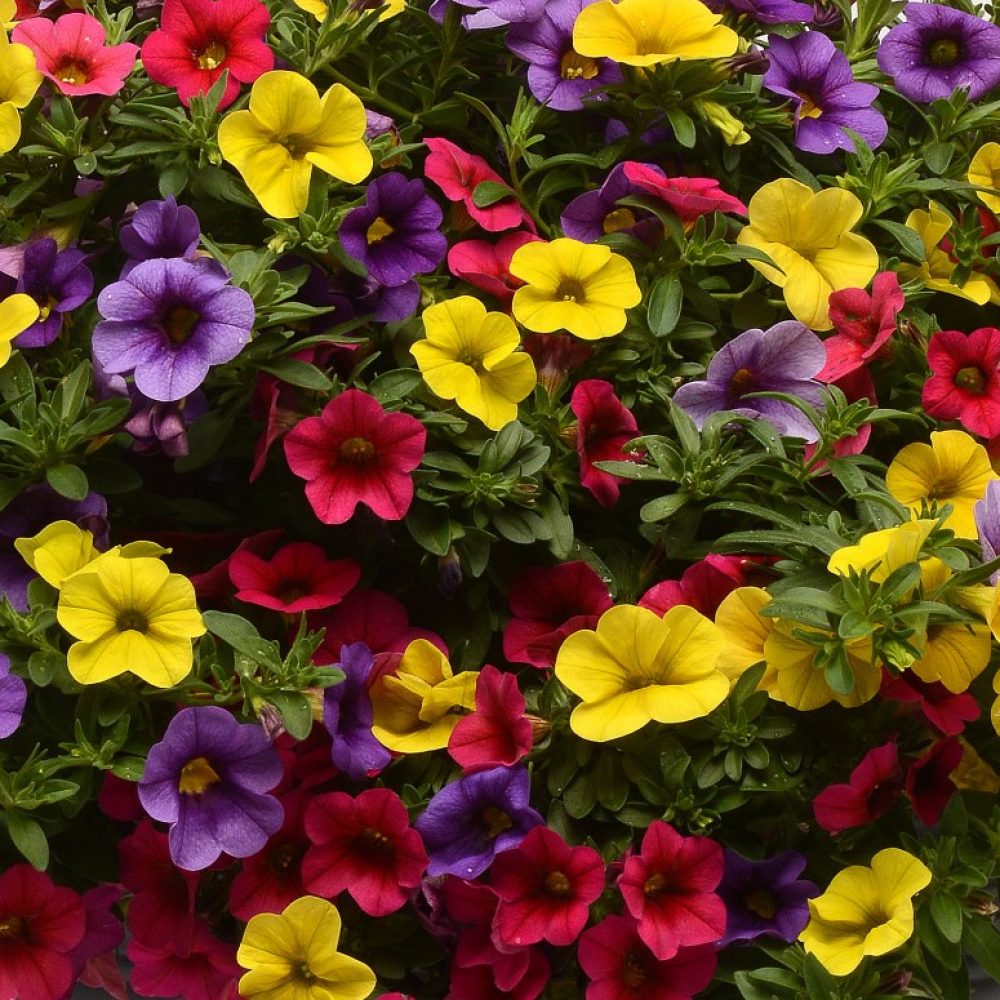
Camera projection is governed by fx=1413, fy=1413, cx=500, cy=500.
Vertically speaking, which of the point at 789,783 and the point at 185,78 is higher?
the point at 185,78

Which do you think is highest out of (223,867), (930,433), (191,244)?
(191,244)

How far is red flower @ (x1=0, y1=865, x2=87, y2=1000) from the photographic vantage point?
41.0 inches

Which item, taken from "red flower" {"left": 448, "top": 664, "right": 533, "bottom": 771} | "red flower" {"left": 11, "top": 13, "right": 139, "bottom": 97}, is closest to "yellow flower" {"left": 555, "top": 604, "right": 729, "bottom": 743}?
"red flower" {"left": 448, "top": 664, "right": 533, "bottom": 771}

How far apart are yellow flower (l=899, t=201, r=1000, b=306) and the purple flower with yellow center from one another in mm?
440

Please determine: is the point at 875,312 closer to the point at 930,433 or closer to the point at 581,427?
the point at 930,433

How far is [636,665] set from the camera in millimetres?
1007

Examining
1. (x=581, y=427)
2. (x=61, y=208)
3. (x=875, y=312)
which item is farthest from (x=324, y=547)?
(x=875, y=312)

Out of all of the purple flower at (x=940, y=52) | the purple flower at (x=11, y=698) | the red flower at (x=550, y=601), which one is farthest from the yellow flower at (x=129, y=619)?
the purple flower at (x=940, y=52)

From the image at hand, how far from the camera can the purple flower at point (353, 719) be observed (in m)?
0.99

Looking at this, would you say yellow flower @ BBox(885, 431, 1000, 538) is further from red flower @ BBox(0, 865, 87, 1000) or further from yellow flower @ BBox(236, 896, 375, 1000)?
red flower @ BBox(0, 865, 87, 1000)

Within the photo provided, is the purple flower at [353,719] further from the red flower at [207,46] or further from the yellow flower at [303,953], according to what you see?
the red flower at [207,46]

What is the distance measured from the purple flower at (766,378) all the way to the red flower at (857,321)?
34mm

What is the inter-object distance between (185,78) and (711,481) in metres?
0.54

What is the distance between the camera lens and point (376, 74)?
128 cm
